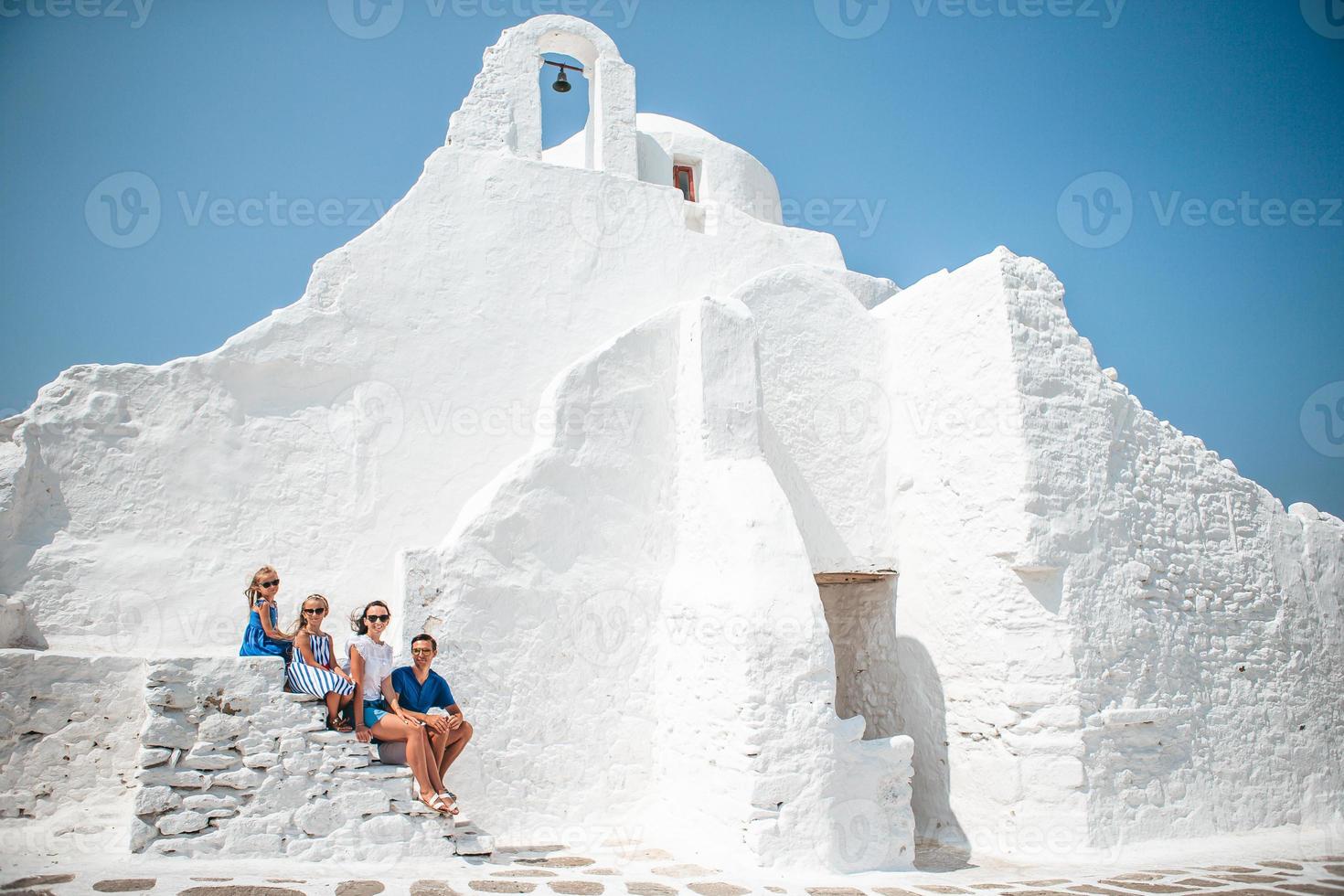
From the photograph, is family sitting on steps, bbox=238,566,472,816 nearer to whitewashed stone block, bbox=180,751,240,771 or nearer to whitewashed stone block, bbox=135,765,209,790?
whitewashed stone block, bbox=180,751,240,771

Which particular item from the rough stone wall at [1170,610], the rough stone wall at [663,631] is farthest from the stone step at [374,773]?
the rough stone wall at [1170,610]

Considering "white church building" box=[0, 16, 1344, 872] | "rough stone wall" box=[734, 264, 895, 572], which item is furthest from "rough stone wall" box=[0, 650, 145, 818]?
"rough stone wall" box=[734, 264, 895, 572]

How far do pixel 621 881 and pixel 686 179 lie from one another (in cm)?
861

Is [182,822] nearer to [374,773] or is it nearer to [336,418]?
[374,773]

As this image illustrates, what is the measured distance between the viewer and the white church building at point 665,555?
7.25m

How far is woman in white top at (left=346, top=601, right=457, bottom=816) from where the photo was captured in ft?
20.4

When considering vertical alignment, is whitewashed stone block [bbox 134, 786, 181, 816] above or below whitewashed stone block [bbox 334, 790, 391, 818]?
above

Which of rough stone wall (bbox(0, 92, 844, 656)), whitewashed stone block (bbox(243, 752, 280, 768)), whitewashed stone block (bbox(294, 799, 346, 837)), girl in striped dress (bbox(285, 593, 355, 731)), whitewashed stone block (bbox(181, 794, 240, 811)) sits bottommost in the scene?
whitewashed stone block (bbox(294, 799, 346, 837))

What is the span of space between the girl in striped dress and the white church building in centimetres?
14

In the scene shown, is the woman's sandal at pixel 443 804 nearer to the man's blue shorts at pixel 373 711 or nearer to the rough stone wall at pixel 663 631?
the man's blue shorts at pixel 373 711

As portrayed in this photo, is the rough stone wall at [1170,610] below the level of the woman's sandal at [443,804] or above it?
above

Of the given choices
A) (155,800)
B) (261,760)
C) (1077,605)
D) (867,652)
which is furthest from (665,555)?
(155,800)

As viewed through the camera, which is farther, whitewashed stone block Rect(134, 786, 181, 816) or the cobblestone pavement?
whitewashed stone block Rect(134, 786, 181, 816)

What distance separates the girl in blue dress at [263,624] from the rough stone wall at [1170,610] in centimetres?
572
